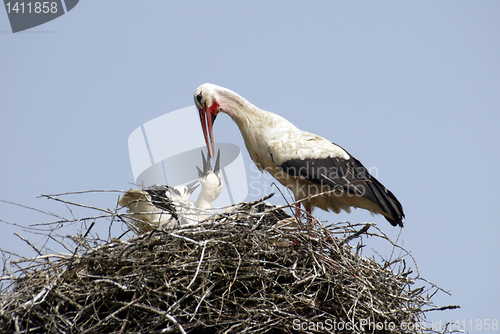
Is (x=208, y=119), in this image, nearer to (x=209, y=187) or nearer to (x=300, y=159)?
(x=209, y=187)

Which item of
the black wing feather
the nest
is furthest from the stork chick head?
the nest

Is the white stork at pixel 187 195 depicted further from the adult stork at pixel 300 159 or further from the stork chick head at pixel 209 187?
the adult stork at pixel 300 159

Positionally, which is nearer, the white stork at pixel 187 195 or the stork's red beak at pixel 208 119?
the white stork at pixel 187 195

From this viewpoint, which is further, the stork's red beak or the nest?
the stork's red beak

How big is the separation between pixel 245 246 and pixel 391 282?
3.51 feet

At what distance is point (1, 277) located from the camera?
306 cm

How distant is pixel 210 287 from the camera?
306cm

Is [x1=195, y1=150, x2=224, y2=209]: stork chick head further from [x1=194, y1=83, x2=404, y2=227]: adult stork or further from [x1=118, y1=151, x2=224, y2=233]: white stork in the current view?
[x1=194, y1=83, x2=404, y2=227]: adult stork

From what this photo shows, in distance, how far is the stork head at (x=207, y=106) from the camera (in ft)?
15.5

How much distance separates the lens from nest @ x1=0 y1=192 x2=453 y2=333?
2971 mm

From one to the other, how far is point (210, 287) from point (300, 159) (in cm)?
156

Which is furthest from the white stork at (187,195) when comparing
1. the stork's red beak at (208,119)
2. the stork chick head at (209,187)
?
the stork's red beak at (208,119)

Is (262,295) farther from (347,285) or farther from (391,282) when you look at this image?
(391,282)

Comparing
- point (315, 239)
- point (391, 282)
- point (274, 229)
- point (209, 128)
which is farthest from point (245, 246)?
point (209, 128)
